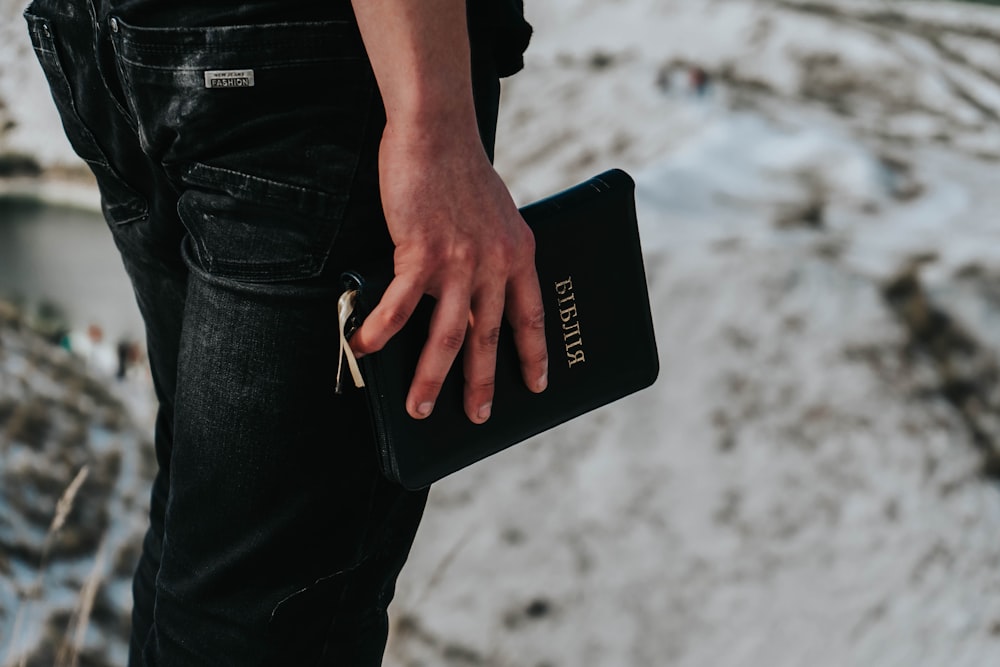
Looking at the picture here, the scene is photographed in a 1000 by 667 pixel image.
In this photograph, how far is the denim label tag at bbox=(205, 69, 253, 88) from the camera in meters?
0.93

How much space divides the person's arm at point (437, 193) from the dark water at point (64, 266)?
5.47m

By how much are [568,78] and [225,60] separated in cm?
668

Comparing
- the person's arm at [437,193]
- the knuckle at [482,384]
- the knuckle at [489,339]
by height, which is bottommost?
the knuckle at [482,384]

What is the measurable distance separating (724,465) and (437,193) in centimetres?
256

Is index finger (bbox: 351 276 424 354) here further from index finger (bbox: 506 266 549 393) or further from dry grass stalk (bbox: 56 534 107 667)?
dry grass stalk (bbox: 56 534 107 667)

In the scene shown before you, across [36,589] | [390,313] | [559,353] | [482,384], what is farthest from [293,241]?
[36,589]

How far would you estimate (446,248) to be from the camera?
0.93 m

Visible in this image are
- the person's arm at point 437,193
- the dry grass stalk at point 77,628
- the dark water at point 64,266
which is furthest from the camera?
the dark water at point 64,266

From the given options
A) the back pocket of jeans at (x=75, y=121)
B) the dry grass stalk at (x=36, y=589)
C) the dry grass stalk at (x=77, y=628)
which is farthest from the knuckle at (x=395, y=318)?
the dry grass stalk at (x=77, y=628)

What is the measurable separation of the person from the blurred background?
3.38 feet

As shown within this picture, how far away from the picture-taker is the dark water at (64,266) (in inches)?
248

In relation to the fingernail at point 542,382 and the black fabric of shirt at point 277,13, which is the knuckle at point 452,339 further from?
the black fabric of shirt at point 277,13

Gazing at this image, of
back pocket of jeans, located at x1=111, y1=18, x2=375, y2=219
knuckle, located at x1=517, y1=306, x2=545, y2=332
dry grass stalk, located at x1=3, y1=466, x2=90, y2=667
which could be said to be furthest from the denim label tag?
dry grass stalk, located at x1=3, y1=466, x2=90, y2=667

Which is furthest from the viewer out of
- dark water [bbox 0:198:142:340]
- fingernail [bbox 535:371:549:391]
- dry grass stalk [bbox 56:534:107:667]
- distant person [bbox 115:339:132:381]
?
dark water [bbox 0:198:142:340]
